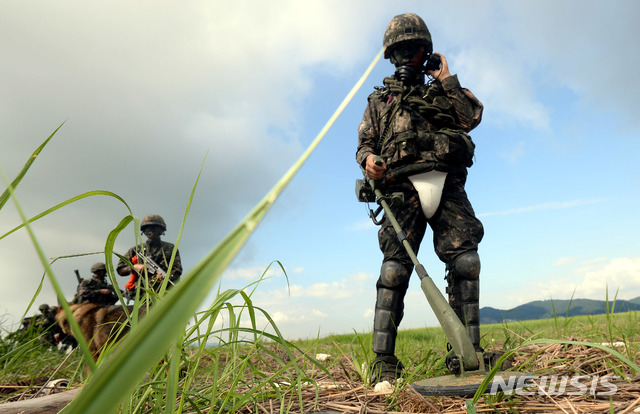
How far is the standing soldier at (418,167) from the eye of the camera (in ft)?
10.7

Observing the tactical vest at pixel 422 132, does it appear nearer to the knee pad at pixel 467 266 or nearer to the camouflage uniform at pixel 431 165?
the camouflage uniform at pixel 431 165

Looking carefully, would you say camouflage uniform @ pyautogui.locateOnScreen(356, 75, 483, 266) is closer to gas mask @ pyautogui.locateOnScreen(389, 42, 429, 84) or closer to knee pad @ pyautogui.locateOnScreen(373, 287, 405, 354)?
gas mask @ pyautogui.locateOnScreen(389, 42, 429, 84)

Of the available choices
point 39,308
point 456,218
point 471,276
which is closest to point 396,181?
point 456,218

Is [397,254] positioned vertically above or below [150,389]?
above

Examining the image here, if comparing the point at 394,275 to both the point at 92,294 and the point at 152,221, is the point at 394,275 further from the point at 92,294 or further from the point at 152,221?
Result: the point at 92,294

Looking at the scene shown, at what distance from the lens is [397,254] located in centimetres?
333

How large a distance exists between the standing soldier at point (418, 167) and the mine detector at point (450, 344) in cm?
10

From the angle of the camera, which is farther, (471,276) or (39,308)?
(39,308)

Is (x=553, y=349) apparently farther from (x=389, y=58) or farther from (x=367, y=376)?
(x=389, y=58)

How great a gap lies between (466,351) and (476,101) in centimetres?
212

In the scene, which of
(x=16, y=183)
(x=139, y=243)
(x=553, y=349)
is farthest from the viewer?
(x=553, y=349)

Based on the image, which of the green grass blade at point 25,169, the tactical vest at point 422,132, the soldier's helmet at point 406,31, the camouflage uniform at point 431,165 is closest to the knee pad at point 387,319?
the camouflage uniform at point 431,165

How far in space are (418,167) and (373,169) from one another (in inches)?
13.8

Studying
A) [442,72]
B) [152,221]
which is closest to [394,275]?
[442,72]
